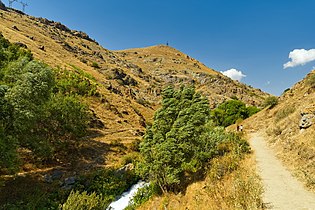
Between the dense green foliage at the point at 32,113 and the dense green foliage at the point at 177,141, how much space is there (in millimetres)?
8485

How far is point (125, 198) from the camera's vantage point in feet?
60.4

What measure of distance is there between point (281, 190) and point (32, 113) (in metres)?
16.2

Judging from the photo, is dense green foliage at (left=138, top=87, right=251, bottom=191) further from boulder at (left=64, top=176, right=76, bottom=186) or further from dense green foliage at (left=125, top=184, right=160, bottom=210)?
boulder at (left=64, top=176, right=76, bottom=186)

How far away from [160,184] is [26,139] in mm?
10881

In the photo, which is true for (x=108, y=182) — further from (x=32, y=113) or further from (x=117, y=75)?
(x=117, y=75)

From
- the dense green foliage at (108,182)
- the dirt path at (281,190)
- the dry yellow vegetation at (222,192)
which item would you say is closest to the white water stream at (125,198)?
the dense green foliage at (108,182)

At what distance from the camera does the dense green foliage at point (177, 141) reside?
1503 cm

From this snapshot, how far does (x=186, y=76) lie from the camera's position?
103 metres

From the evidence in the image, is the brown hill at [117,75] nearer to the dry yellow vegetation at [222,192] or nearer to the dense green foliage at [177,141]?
the dense green foliage at [177,141]

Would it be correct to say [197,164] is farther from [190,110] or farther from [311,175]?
[311,175]

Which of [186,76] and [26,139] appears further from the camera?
[186,76]

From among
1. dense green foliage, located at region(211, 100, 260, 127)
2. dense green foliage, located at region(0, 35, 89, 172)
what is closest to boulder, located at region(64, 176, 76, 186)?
dense green foliage, located at region(0, 35, 89, 172)

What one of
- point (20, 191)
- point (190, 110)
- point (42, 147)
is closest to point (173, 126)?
point (190, 110)

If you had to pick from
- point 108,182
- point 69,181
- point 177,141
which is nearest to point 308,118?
point 177,141
